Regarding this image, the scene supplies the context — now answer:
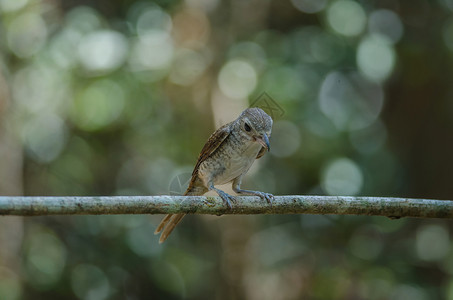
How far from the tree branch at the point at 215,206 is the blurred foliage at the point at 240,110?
2.87m

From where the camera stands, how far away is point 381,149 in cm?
658

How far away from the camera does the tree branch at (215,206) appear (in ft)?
7.56

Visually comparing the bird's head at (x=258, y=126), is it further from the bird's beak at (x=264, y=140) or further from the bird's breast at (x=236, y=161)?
the bird's breast at (x=236, y=161)

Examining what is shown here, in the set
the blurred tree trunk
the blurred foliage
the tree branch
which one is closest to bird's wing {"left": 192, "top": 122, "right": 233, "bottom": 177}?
the tree branch

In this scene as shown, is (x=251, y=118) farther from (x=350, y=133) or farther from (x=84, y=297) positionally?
(x=84, y=297)

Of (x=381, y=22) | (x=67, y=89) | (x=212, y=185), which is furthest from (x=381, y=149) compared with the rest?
(x=67, y=89)

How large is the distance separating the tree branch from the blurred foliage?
9.41 ft

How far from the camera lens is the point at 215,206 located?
2867 mm

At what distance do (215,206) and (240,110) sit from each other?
313 cm

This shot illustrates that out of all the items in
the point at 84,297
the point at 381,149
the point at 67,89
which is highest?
the point at 67,89

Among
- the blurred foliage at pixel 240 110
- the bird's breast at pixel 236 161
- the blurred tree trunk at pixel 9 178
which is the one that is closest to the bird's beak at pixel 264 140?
the bird's breast at pixel 236 161

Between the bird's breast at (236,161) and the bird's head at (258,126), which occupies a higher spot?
the bird's head at (258,126)

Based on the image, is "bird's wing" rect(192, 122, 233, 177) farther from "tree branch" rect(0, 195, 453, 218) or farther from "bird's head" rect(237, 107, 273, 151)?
"tree branch" rect(0, 195, 453, 218)

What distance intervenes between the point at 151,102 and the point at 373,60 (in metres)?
2.67
